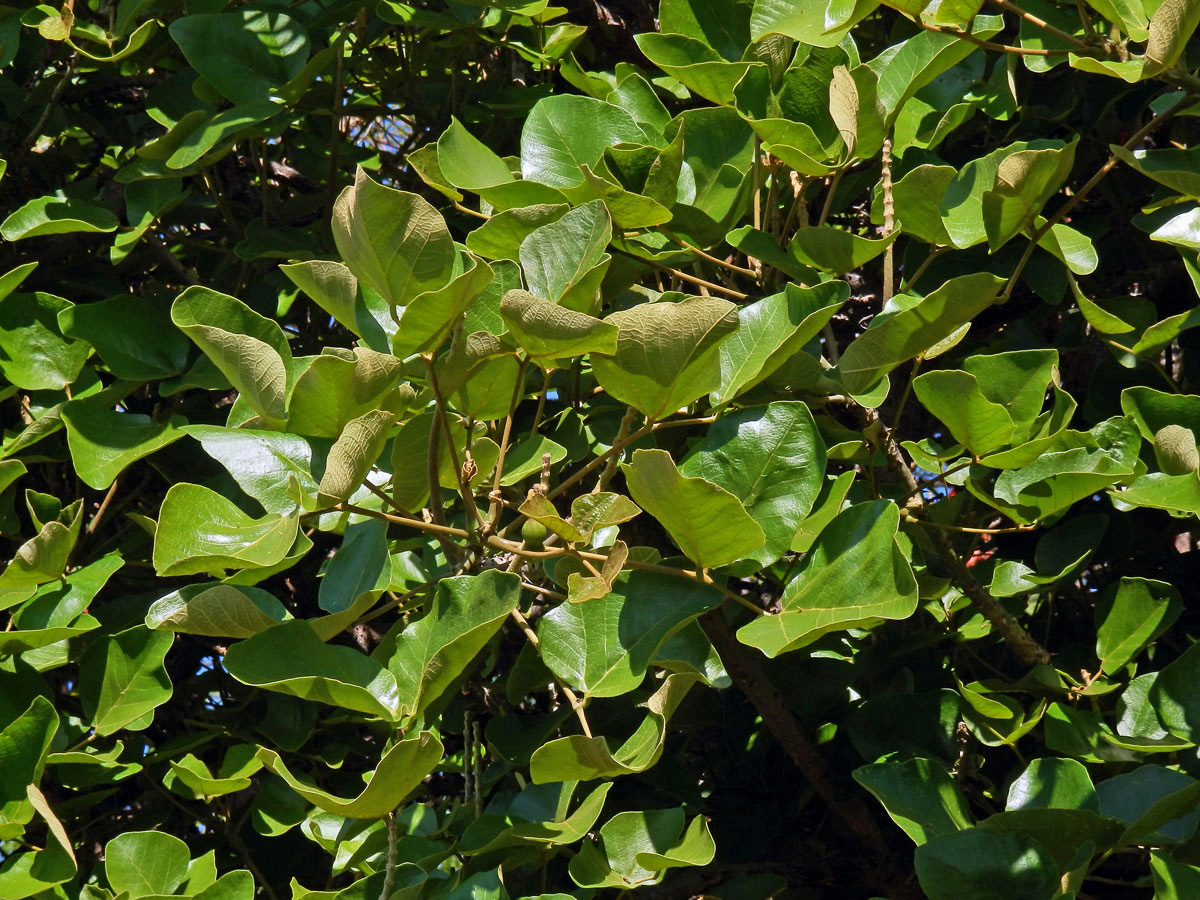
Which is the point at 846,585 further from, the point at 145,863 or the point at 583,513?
the point at 145,863

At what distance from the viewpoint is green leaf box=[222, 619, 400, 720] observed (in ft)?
2.54

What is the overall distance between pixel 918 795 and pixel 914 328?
13.9 inches

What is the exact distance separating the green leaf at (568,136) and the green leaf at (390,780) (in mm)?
525

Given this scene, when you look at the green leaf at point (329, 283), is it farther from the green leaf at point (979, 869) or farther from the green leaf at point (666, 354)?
the green leaf at point (979, 869)

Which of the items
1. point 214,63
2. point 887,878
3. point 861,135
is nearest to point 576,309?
point 861,135

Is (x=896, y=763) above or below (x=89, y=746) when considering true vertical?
above

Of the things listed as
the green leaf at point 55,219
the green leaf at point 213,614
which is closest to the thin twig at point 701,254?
the green leaf at point 213,614

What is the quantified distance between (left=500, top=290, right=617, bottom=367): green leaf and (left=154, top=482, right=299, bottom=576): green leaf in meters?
0.20

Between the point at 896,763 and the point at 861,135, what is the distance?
1.64 feet

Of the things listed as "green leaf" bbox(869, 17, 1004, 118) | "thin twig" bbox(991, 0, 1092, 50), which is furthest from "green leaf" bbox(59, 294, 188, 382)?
"thin twig" bbox(991, 0, 1092, 50)

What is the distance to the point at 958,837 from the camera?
835 mm

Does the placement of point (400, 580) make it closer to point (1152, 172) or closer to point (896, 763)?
point (896, 763)

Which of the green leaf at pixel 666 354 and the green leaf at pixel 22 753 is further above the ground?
the green leaf at pixel 666 354

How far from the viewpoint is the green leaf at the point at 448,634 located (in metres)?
0.78
